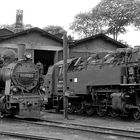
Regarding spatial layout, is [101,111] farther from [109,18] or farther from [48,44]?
[109,18]

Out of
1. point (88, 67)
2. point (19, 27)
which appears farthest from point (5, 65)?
point (19, 27)

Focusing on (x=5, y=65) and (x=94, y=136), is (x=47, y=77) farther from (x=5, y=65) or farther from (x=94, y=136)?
(x=94, y=136)

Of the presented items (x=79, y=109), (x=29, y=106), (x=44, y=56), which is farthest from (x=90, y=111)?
(x=44, y=56)

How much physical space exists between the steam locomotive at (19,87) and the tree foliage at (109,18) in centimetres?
3577

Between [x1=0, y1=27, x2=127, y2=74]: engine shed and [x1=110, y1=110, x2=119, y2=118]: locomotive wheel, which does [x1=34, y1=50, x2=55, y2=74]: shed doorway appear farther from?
[x1=110, y1=110, x2=119, y2=118]: locomotive wheel

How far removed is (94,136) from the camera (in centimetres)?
916

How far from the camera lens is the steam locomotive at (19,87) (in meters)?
13.1

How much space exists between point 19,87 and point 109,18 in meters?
38.3

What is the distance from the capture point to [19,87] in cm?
1366

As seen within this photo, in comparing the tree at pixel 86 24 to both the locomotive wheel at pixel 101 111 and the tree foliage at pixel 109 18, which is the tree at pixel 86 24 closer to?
the tree foliage at pixel 109 18

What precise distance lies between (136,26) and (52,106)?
107 ft

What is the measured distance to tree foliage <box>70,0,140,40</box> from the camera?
48.1 meters

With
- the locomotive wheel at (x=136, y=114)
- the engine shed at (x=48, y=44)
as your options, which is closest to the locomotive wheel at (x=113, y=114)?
the locomotive wheel at (x=136, y=114)

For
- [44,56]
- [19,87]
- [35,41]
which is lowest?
[19,87]
